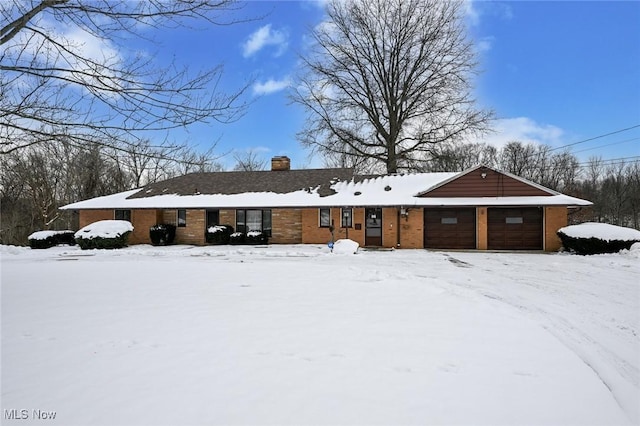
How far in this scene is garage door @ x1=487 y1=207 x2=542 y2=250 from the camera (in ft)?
59.5

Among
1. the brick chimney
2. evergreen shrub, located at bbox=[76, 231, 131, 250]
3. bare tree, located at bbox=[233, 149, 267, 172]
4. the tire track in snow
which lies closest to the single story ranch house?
the brick chimney

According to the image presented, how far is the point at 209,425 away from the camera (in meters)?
2.60

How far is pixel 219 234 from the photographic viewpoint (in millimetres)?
20609

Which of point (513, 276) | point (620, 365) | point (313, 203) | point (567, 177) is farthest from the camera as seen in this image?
point (567, 177)

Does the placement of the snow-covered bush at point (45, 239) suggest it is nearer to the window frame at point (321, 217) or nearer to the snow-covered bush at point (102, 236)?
the snow-covered bush at point (102, 236)

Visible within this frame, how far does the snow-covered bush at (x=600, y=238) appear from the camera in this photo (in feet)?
47.6

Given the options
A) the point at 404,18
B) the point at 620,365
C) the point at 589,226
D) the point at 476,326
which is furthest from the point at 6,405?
the point at 404,18

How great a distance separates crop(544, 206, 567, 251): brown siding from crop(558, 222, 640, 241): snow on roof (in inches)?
72.7

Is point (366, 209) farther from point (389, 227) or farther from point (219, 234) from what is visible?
point (219, 234)

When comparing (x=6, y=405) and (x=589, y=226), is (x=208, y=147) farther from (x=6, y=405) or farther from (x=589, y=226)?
(x=589, y=226)

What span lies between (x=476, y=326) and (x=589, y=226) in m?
14.3

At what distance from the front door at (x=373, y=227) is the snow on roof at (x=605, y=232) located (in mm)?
8689

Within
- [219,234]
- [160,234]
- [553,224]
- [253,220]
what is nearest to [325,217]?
[253,220]

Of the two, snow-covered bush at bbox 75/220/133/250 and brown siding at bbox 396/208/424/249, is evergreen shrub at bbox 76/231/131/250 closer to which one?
snow-covered bush at bbox 75/220/133/250
